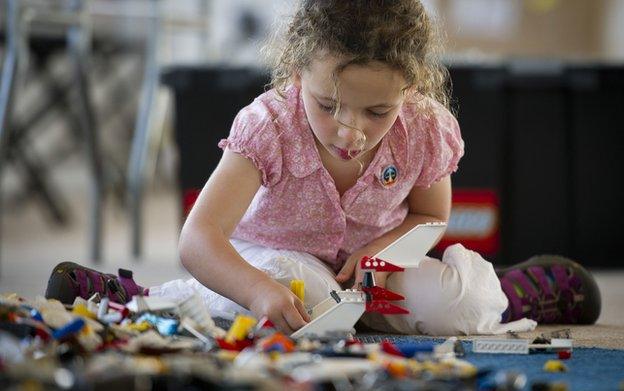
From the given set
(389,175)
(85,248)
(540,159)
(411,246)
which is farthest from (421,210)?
(85,248)

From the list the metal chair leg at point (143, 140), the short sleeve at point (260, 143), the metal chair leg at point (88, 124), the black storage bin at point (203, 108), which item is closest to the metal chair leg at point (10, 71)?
the metal chair leg at point (88, 124)

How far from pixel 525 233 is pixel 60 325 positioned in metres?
1.49

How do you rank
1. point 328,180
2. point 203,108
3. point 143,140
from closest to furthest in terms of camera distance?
point 328,180 < point 203,108 < point 143,140

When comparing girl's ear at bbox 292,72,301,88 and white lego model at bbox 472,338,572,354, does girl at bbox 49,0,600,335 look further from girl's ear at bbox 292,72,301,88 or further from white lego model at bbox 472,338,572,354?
white lego model at bbox 472,338,572,354

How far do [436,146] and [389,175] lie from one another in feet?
0.23

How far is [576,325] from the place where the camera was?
135 cm

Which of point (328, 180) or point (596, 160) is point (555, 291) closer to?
point (328, 180)

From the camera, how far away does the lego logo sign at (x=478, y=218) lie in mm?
2172

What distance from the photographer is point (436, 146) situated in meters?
1.30

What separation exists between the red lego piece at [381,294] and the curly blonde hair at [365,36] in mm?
232

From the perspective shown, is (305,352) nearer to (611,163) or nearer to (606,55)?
(611,163)

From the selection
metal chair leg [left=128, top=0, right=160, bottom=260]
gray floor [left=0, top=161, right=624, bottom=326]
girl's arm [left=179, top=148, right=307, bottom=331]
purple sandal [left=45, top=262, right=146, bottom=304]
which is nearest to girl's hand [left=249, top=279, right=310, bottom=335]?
girl's arm [left=179, top=148, right=307, bottom=331]

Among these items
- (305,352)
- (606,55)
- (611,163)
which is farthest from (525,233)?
(606,55)

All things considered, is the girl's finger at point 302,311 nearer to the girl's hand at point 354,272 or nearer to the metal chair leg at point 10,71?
the girl's hand at point 354,272
